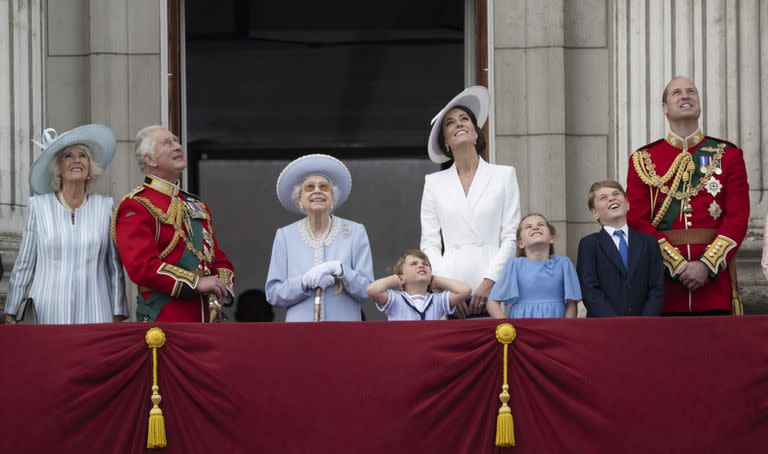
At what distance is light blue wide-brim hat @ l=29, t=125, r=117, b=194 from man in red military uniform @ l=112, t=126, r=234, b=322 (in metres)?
0.19

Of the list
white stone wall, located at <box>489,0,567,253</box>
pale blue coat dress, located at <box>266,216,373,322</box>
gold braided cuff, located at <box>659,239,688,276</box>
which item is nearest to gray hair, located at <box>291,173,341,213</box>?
pale blue coat dress, located at <box>266,216,373,322</box>

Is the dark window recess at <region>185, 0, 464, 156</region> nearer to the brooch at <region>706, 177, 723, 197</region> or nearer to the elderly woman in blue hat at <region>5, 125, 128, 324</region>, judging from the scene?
the brooch at <region>706, 177, 723, 197</region>

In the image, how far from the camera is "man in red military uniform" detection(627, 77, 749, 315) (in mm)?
7590

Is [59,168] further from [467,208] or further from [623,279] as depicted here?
[623,279]

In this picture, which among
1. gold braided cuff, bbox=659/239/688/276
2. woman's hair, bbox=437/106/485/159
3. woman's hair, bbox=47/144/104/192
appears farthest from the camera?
woman's hair, bbox=437/106/485/159

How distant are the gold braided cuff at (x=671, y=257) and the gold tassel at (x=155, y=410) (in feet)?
8.73

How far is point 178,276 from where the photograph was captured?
24.0 ft

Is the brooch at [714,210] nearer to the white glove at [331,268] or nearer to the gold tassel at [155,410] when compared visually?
the white glove at [331,268]

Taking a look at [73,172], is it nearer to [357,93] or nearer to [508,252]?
[508,252]

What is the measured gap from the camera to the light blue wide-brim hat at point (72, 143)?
7.62 m

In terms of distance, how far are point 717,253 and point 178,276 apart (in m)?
2.78

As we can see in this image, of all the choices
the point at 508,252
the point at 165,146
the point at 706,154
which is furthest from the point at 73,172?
the point at 706,154

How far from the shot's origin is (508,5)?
9922 mm

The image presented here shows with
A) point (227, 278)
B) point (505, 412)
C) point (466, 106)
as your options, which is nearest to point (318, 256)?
point (227, 278)
